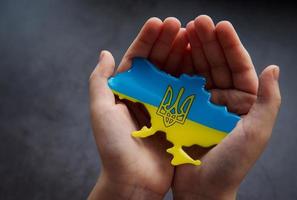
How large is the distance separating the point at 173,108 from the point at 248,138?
171mm

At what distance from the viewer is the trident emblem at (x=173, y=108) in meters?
0.91

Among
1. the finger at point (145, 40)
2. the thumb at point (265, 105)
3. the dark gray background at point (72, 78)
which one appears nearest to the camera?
the thumb at point (265, 105)

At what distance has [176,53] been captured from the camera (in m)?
0.94

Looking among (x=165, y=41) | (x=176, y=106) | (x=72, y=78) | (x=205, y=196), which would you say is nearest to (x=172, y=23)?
(x=165, y=41)

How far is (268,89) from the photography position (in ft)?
2.61

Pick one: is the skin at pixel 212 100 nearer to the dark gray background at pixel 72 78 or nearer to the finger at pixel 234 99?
the finger at pixel 234 99

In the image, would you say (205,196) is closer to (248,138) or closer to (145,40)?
(248,138)

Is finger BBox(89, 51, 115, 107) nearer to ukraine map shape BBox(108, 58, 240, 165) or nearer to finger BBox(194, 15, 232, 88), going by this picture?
ukraine map shape BBox(108, 58, 240, 165)

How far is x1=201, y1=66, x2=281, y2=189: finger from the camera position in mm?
798

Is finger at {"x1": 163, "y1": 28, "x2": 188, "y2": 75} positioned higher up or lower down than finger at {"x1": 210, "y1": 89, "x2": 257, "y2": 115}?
higher up

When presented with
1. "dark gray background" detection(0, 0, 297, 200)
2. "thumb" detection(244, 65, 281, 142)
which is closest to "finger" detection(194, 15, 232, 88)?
"thumb" detection(244, 65, 281, 142)

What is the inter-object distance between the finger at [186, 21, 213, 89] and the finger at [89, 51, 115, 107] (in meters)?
0.17

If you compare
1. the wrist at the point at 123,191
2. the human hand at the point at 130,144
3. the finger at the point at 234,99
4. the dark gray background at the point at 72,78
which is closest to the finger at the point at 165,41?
the human hand at the point at 130,144

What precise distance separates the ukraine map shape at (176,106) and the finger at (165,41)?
0.02m
